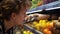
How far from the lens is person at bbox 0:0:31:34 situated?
4.29 feet

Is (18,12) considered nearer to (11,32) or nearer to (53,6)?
(11,32)

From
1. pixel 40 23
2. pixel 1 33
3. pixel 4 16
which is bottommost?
pixel 40 23

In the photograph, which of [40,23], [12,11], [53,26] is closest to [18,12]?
[12,11]

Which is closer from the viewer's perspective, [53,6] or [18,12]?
[18,12]

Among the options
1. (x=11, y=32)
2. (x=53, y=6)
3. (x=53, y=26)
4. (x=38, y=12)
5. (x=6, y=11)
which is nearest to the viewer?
(x=6, y=11)

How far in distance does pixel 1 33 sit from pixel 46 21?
100 centimetres

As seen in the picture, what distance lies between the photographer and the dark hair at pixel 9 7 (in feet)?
4.26

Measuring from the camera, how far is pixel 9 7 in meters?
1.31

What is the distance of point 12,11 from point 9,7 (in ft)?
0.14

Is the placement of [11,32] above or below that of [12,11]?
below

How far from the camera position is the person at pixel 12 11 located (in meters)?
1.31

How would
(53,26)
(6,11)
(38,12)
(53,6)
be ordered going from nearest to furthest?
1. (6,11)
2. (53,26)
3. (53,6)
4. (38,12)

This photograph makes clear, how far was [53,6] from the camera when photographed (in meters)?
2.25

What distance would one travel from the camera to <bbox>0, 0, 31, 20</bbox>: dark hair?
1300mm
